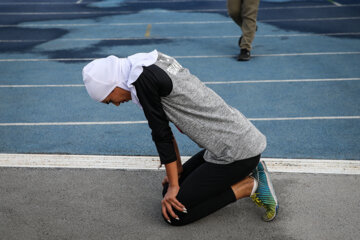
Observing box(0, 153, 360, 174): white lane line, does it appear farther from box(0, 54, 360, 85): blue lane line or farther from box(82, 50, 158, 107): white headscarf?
box(0, 54, 360, 85): blue lane line

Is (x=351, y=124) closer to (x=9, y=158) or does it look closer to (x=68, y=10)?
(x=9, y=158)

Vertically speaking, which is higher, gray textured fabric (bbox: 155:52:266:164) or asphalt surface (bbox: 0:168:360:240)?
gray textured fabric (bbox: 155:52:266:164)

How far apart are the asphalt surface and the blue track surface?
510 mm

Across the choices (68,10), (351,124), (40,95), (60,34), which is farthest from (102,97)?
(68,10)

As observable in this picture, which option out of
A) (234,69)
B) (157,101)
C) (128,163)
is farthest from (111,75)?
(234,69)

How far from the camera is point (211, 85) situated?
614 cm

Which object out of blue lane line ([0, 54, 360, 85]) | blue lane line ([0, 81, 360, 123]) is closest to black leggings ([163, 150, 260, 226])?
blue lane line ([0, 81, 360, 123])

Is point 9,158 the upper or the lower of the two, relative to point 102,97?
lower

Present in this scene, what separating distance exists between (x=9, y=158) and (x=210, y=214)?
2097 millimetres

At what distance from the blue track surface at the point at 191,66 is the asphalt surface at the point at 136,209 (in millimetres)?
510

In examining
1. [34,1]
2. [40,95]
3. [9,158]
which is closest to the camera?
[9,158]

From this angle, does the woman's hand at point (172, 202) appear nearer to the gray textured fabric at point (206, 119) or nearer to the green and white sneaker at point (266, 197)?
the gray textured fabric at point (206, 119)

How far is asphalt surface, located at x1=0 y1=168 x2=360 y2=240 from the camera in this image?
306cm

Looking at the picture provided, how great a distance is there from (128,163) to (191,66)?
10.5ft
